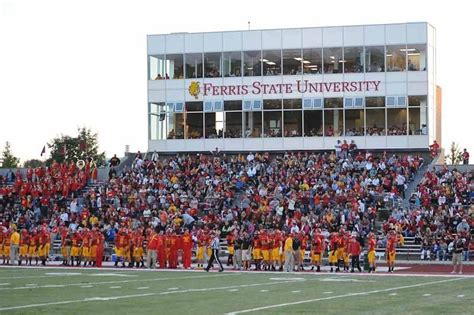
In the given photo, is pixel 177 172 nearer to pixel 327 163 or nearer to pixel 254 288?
pixel 327 163

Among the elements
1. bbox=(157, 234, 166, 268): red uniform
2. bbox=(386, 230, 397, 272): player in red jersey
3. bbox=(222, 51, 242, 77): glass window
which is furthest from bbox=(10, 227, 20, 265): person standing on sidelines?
bbox=(222, 51, 242, 77): glass window

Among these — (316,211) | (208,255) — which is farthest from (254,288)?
(316,211)

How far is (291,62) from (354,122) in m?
3.81

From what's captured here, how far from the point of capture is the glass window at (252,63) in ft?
156

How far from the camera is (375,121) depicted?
152 feet

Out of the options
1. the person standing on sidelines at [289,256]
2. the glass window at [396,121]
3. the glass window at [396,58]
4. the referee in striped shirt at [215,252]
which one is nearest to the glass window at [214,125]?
the glass window at [396,121]

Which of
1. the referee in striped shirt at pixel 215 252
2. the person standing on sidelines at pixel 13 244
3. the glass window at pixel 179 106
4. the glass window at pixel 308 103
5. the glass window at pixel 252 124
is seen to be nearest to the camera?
the referee in striped shirt at pixel 215 252

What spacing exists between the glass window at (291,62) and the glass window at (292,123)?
1758 millimetres

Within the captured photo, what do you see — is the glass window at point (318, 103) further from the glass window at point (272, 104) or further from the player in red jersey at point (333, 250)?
the player in red jersey at point (333, 250)

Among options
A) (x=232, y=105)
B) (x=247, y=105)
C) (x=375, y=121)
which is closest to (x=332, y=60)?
(x=375, y=121)

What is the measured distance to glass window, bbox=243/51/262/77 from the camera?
47594mm

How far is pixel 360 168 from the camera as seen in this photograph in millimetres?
43156

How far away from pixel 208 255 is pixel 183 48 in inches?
638

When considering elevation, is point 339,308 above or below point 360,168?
below
